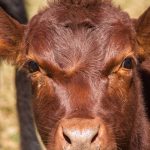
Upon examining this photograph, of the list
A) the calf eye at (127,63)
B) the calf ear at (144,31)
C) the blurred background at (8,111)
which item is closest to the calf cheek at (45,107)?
the calf eye at (127,63)

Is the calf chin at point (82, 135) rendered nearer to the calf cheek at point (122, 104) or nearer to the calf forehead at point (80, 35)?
the calf cheek at point (122, 104)

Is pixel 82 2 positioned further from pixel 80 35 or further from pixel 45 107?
pixel 45 107

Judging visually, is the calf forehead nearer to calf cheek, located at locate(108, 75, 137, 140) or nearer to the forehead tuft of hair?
the forehead tuft of hair

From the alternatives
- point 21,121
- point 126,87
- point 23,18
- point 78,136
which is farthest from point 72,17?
point 21,121

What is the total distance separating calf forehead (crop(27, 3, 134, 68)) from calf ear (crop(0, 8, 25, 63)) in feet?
1.18

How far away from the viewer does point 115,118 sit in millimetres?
7160

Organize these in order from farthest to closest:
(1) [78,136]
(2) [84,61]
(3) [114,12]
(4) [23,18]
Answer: (4) [23,18] → (3) [114,12] → (2) [84,61] → (1) [78,136]

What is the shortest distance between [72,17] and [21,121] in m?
3.67

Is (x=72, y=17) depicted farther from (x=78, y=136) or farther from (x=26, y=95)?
(x=26, y=95)

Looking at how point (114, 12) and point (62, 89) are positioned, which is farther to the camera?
point (114, 12)

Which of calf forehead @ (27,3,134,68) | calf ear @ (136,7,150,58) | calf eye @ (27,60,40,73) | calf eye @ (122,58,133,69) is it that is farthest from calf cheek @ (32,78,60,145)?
calf ear @ (136,7,150,58)

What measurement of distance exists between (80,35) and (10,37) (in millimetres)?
Result: 1086

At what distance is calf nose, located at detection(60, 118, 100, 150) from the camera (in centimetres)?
646

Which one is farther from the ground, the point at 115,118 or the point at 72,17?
the point at 72,17
